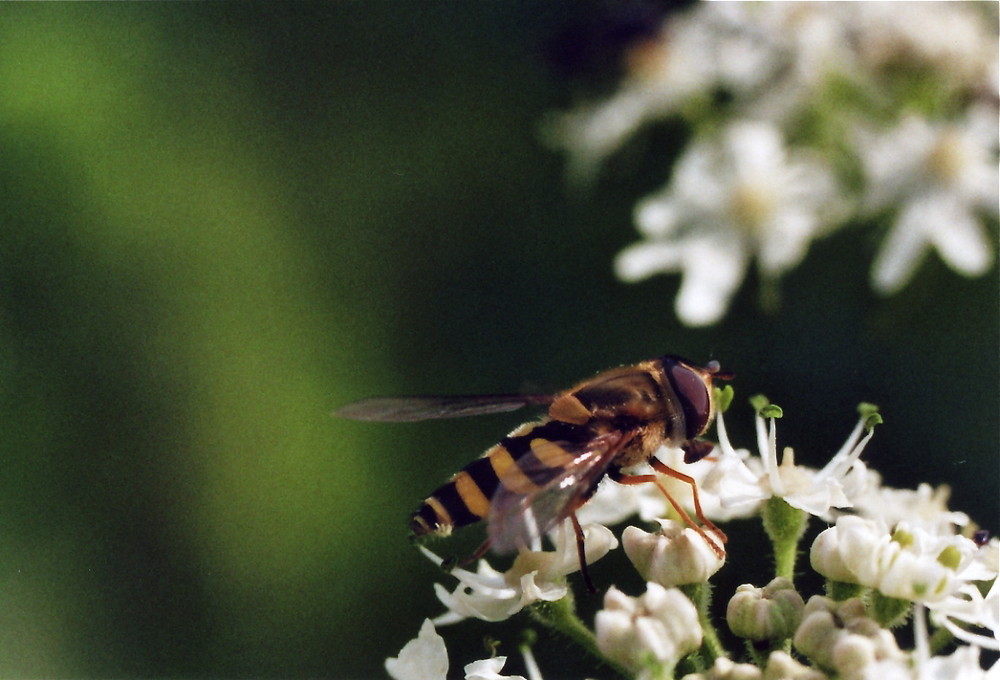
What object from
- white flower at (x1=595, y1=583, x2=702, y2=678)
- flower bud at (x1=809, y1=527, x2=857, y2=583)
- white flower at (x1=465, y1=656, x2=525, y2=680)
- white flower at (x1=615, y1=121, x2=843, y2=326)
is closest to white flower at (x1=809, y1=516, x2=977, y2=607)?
flower bud at (x1=809, y1=527, x2=857, y2=583)

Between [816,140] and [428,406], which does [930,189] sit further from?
[428,406]

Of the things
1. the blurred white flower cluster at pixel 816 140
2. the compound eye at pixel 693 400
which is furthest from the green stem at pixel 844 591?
the blurred white flower cluster at pixel 816 140

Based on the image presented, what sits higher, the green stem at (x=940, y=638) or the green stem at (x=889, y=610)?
the green stem at (x=889, y=610)

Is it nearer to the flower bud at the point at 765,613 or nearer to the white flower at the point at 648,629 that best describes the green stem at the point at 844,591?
the flower bud at the point at 765,613

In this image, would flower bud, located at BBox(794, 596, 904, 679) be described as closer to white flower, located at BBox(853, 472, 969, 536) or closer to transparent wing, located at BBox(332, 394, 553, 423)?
white flower, located at BBox(853, 472, 969, 536)

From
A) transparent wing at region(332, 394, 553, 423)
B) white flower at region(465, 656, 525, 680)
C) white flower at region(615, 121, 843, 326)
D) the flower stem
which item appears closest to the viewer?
white flower at region(465, 656, 525, 680)

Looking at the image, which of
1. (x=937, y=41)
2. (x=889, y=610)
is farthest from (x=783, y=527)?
(x=937, y=41)
